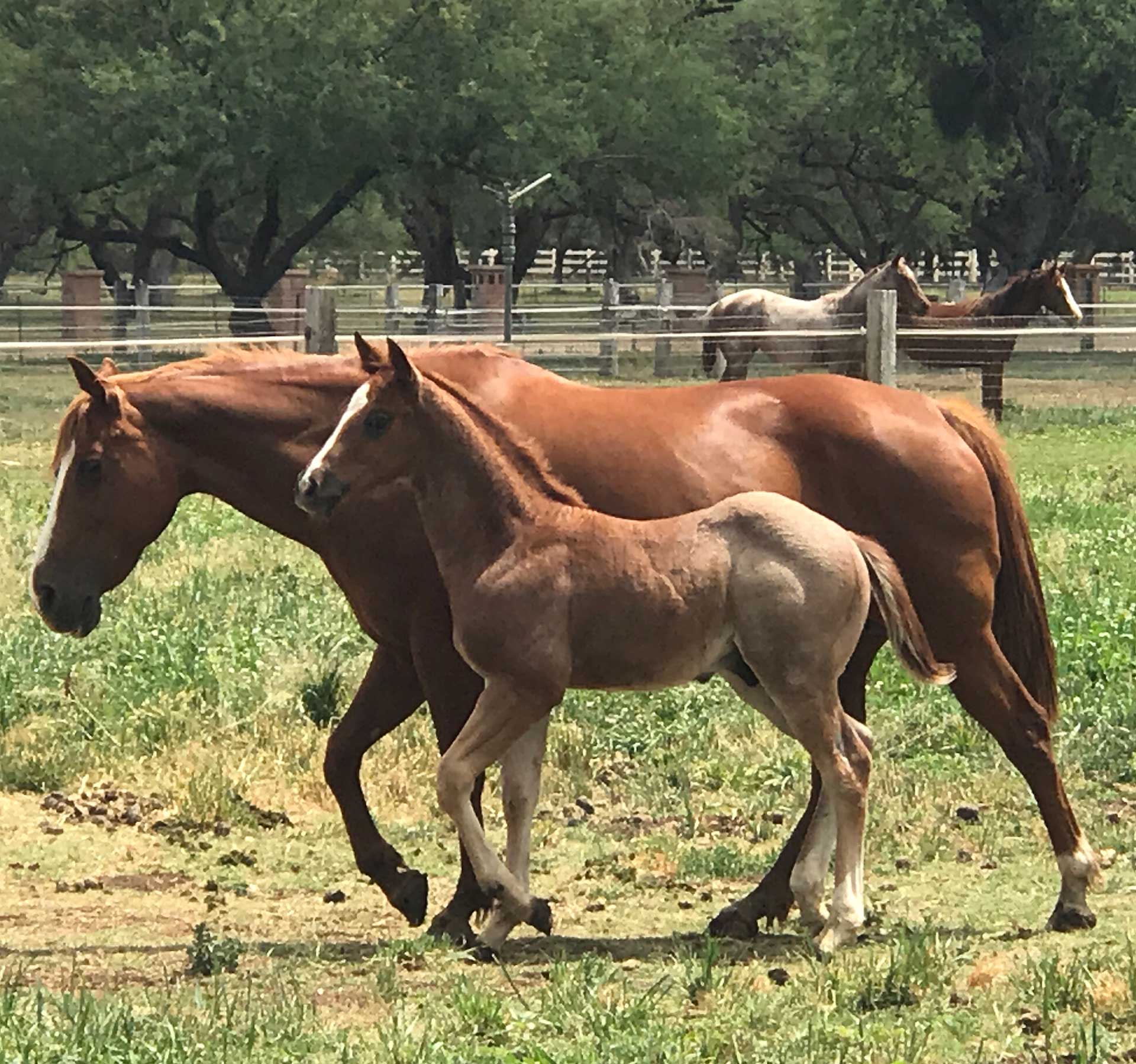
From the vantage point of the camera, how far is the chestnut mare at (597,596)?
5.48 meters

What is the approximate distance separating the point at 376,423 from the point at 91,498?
0.99 m

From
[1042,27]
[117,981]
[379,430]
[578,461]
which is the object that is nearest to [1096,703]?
[578,461]

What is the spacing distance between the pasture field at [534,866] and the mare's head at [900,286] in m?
9.69

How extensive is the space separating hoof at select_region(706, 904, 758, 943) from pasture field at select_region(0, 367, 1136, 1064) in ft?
0.16

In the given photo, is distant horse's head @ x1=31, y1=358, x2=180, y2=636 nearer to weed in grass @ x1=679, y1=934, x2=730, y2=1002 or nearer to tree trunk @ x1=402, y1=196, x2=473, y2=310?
weed in grass @ x1=679, y1=934, x2=730, y2=1002

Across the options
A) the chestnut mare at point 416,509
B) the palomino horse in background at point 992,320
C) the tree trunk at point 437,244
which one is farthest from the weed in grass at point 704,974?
the tree trunk at point 437,244

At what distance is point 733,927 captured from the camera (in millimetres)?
5949

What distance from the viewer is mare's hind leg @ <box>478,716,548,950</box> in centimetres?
583

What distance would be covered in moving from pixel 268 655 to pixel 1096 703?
3.44m

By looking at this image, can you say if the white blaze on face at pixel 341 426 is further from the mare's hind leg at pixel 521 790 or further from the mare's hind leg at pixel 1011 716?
the mare's hind leg at pixel 1011 716

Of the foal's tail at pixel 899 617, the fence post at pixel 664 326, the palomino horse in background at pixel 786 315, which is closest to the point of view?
the foal's tail at pixel 899 617

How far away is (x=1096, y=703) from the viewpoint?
823 centimetres

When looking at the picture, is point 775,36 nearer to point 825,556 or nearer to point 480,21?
point 480,21

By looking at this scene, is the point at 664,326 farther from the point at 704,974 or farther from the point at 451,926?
the point at 704,974
